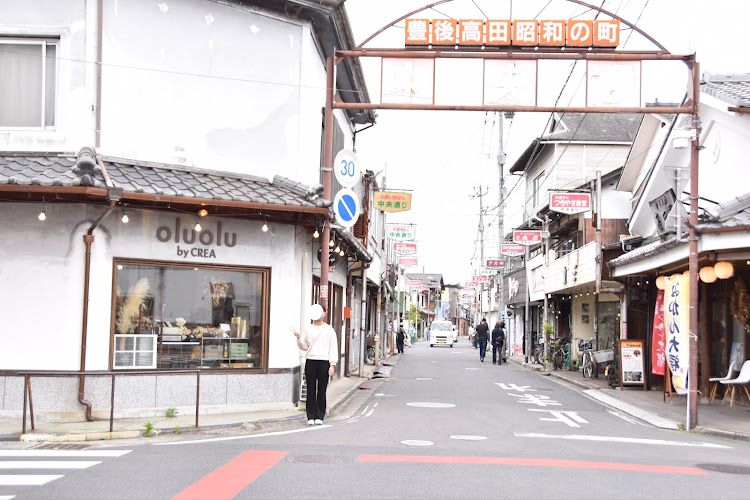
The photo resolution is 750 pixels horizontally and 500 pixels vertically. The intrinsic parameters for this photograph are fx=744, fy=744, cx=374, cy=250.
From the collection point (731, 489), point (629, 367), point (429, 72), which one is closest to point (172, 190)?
point (429, 72)

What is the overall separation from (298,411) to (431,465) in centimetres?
550

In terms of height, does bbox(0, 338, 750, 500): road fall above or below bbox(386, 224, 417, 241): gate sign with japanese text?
below

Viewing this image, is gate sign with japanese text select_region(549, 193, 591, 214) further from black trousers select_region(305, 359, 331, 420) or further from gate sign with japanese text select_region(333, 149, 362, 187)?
black trousers select_region(305, 359, 331, 420)

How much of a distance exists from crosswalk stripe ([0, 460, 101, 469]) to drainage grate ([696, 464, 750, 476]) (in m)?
7.27

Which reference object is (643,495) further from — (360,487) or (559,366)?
(559,366)

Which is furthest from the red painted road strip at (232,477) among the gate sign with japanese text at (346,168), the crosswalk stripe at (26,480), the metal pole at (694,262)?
the metal pole at (694,262)

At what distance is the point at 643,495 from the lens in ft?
23.9

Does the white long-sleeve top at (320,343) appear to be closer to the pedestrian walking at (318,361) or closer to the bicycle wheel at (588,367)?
the pedestrian walking at (318,361)

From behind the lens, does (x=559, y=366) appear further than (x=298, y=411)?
Yes

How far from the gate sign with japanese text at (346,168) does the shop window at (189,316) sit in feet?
7.70

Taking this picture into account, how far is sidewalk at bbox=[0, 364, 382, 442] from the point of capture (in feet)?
34.6

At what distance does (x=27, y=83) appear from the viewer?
13258 mm

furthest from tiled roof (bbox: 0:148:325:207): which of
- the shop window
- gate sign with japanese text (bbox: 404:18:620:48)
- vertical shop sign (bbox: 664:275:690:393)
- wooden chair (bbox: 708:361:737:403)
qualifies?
wooden chair (bbox: 708:361:737:403)

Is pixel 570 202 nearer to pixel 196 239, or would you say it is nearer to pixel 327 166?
pixel 327 166
